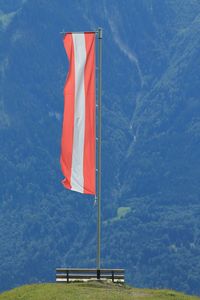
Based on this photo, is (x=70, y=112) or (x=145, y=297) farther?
(x=70, y=112)

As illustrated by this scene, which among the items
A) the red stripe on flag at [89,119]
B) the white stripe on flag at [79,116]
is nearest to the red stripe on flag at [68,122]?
the white stripe on flag at [79,116]

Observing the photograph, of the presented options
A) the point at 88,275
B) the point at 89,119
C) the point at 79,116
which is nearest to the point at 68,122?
the point at 79,116

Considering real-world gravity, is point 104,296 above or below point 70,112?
below

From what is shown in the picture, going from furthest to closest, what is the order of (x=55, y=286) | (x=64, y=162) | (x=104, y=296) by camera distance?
(x=64, y=162) → (x=55, y=286) → (x=104, y=296)

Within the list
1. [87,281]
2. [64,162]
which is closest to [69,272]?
[87,281]

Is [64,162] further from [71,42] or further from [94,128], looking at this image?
[71,42]

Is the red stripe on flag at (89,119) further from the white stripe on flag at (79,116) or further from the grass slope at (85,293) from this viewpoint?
the grass slope at (85,293)

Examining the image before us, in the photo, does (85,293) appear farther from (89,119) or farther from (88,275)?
(89,119)
